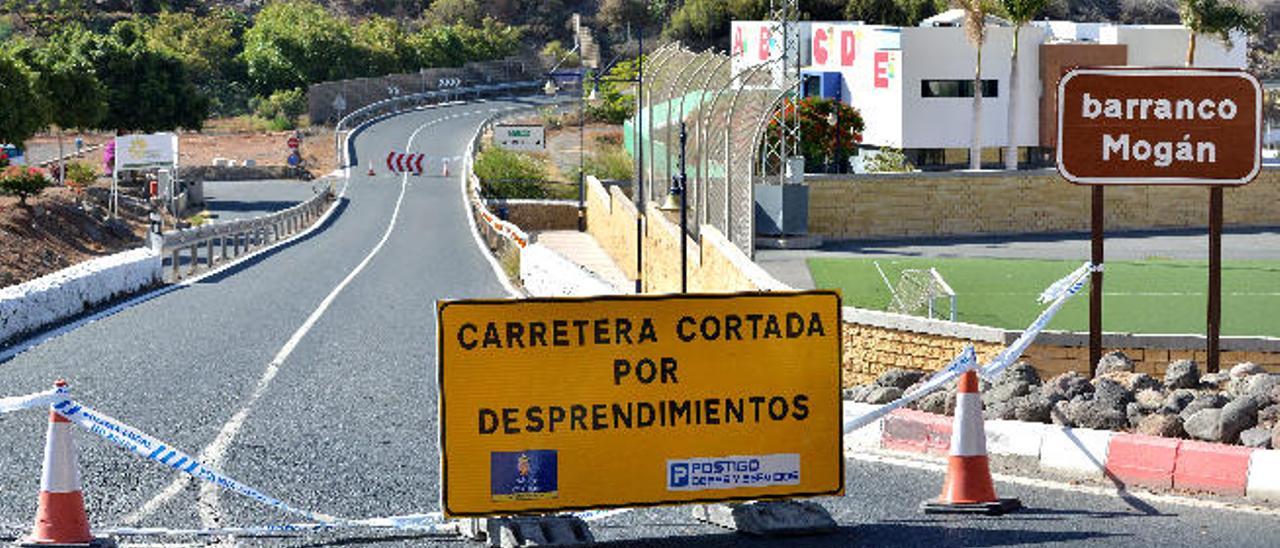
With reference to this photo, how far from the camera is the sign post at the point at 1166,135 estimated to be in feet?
49.5

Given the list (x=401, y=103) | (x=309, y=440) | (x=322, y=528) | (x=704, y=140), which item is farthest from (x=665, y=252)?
(x=401, y=103)

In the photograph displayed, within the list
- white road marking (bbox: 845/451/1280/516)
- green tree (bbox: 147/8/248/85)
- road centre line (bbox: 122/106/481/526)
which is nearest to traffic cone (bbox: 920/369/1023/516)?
white road marking (bbox: 845/451/1280/516)

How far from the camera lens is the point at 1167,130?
15.2 metres

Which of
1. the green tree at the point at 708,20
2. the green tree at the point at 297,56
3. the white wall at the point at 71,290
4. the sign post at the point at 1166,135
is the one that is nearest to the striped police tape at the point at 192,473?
the sign post at the point at 1166,135

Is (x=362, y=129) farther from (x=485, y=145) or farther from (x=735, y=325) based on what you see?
(x=735, y=325)

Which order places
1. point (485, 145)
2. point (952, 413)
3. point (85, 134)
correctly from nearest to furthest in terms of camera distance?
point (952, 413), point (485, 145), point (85, 134)

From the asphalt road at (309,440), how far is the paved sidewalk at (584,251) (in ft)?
63.9

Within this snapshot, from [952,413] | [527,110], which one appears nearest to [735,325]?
[952,413]

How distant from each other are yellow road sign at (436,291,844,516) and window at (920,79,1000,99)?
173 feet

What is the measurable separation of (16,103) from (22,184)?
45.0 ft

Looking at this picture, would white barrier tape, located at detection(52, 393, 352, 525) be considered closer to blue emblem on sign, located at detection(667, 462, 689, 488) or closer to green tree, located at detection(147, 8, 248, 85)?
blue emblem on sign, located at detection(667, 462, 689, 488)

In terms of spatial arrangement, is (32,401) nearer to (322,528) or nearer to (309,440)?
(322,528)

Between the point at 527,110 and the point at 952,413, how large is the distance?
104 meters

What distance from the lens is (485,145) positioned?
96188 millimetres
